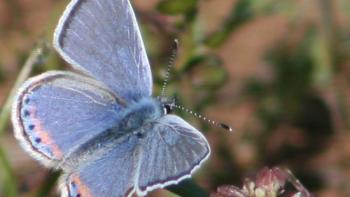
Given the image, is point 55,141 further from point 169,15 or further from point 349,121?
point 349,121

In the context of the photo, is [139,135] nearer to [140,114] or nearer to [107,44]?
[140,114]

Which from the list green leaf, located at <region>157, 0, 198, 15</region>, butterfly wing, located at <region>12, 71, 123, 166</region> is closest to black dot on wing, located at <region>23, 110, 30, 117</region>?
butterfly wing, located at <region>12, 71, 123, 166</region>

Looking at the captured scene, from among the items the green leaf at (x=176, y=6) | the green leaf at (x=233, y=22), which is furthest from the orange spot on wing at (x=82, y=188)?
the green leaf at (x=233, y=22)

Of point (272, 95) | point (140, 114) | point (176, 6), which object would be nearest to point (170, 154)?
point (140, 114)

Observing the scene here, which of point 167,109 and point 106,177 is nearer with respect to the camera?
point 106,177

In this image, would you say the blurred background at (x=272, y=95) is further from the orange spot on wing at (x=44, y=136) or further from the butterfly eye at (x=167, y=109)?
the orange spot on wing at (x=44, y=136)

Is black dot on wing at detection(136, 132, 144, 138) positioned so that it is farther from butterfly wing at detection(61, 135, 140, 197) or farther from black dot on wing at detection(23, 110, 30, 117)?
black dot on wing at detection(23, 110, 30, 117)
